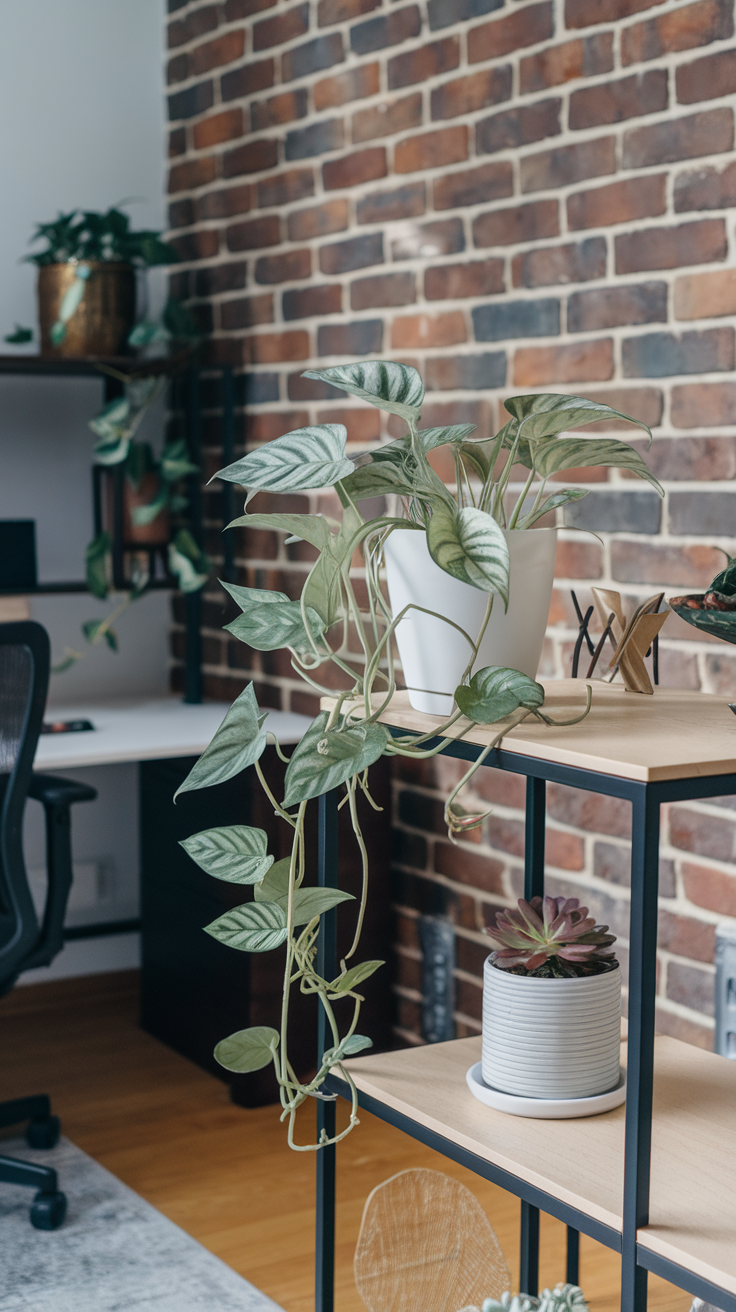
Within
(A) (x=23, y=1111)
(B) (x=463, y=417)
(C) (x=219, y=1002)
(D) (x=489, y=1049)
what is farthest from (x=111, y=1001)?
(D) (x=489, y=1049)

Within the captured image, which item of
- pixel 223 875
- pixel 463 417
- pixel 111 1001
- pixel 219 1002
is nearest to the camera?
pixel 223 875

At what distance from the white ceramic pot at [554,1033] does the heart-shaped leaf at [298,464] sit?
52 centimetres

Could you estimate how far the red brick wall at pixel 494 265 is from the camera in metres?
2.09

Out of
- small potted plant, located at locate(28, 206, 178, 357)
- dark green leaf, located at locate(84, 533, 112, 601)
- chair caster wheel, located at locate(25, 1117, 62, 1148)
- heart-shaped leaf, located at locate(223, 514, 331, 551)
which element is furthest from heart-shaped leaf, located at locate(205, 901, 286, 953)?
small potted plant, located at locate(28, 206, 178, 357)

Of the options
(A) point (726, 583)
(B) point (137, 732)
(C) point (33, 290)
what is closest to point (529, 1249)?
(A) point (726, 583)

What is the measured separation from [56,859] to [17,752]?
0.25m

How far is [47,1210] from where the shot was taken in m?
2.27

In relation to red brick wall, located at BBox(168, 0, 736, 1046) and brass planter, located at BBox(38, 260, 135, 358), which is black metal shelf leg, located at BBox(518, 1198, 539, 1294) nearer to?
red brick wall, located at BBox(168, 0, 736, 1046)

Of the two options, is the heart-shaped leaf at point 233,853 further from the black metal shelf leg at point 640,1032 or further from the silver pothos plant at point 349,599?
the black metal shelf leg at point 640,1032

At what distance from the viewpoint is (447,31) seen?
255 cm

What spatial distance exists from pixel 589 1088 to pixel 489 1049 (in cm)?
10

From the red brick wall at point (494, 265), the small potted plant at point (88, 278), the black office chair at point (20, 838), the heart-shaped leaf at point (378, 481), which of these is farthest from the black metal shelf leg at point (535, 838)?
the small potted plant at point (88, 278)

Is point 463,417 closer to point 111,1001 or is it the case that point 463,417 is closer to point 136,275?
point 136,275

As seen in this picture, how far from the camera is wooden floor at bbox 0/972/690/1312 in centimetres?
218
